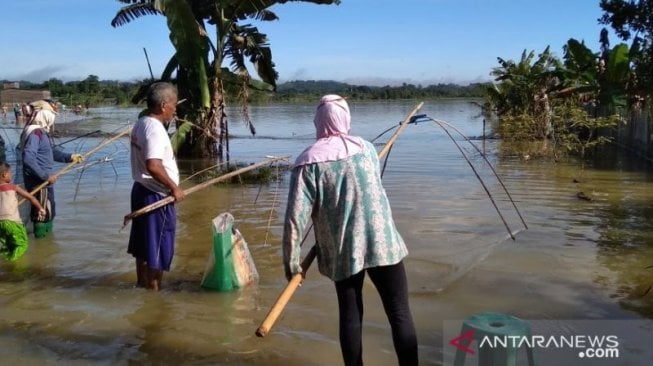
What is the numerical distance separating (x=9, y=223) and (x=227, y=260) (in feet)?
7.53

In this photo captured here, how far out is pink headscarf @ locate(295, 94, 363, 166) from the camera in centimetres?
283

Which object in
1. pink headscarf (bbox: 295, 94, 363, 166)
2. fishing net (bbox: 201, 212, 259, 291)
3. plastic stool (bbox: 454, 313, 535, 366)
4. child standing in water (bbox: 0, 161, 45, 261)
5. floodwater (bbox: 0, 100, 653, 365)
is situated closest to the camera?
plastic stool (bbox: 454, 313, 535, 366)

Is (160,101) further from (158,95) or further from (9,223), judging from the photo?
(9,223)

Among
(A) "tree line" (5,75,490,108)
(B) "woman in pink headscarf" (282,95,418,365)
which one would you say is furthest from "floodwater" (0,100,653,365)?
(A) "tree line" (5,75,490,108)

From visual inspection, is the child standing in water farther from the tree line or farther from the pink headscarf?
the tree line

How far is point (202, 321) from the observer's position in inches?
167

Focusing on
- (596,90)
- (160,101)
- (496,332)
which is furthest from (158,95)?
(596,90)

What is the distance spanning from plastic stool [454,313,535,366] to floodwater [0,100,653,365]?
0.78 metres

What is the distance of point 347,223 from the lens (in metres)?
2.89

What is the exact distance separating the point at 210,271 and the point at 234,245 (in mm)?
330

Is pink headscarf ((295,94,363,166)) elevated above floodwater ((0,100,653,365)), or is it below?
above

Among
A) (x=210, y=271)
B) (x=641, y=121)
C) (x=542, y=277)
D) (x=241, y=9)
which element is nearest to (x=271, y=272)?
(x=210, y=271)

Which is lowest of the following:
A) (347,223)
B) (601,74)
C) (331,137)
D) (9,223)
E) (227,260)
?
(227,260)

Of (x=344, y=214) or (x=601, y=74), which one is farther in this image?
(x=601, y=74)
